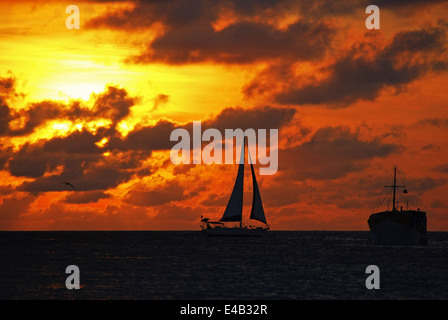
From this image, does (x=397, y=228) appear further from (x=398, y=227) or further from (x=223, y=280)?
(x=223, y=280)

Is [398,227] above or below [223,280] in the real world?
above

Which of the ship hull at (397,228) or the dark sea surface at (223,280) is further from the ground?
the ship hull at (397,228)

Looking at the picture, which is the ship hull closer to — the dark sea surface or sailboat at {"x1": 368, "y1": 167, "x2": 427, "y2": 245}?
sailboat at {"x1": 368, "y1": 167, "x2": 427, "y2": 245}

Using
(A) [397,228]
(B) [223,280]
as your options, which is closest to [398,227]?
(A) [397,228]

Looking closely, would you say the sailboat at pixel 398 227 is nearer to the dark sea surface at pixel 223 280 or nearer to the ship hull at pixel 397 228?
the ship hull at pixel 397 228

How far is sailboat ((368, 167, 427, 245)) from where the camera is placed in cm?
15450

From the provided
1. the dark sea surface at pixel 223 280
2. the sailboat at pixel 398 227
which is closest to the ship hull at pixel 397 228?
the sailboat at pixel 398 227

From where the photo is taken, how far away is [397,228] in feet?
504

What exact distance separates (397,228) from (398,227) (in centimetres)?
32

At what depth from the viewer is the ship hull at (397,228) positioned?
15450 cm

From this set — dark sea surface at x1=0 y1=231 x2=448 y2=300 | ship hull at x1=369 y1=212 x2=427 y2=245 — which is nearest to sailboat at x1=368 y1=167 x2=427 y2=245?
ship hull at x1=369 y1=212 x2=427 y2=245
